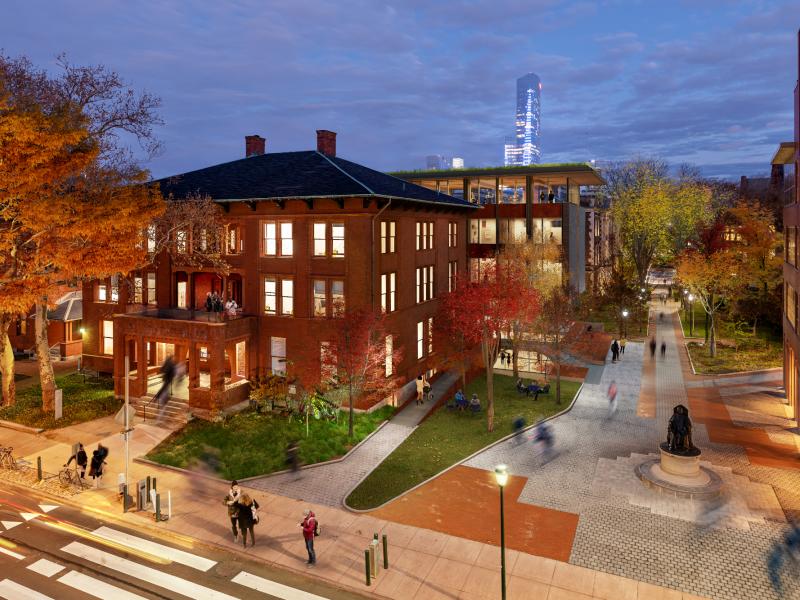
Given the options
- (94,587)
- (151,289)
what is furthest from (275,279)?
(94,587)

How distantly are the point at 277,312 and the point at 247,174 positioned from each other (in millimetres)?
9324

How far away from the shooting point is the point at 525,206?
54875 mm

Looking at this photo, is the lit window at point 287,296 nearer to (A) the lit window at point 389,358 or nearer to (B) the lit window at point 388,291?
(B) the lit window at point 388,291

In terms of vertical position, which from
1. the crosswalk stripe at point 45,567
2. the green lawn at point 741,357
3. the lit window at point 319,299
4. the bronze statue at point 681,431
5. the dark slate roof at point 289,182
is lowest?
the crosswalk stripe at point 45,567

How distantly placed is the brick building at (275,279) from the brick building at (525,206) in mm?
21883

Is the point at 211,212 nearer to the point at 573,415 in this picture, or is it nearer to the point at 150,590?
the point at 150,590

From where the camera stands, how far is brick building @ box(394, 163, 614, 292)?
53812mm

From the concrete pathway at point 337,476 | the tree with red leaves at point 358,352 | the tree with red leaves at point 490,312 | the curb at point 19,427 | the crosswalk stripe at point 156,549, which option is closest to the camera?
the crosswalk stripe at point 156,549

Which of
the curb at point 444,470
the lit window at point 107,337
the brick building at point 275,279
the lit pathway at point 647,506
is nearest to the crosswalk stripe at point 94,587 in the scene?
the curb at point 444,470

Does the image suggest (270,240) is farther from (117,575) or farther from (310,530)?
(117,575)

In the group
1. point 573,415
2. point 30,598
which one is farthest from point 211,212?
point 573,415

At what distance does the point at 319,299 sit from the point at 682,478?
18836mm

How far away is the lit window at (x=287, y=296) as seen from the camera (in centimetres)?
3022

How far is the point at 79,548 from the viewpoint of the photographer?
1639 cm
